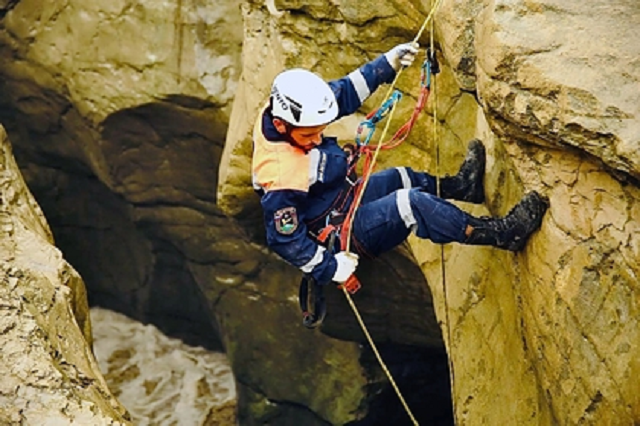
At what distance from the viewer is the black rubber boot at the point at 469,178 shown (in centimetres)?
470

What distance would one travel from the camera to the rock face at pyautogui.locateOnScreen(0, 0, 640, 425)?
145 inches

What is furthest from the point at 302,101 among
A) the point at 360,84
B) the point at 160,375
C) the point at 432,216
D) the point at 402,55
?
the point at 160,375

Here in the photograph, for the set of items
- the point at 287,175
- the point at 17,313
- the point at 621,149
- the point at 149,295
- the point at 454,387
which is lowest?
the point at 149,295

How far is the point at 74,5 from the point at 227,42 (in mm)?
1465

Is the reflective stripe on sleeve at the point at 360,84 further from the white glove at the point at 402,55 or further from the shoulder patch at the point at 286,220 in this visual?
the shoulder patch at the point at 286,220

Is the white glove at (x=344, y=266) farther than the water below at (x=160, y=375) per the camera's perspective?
No

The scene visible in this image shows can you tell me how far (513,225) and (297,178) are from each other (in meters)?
1.06

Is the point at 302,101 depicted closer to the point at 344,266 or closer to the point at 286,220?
the point at 286,220

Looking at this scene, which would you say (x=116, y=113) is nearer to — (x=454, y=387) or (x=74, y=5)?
(x=74, y=5)

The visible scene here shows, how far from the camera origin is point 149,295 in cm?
1005

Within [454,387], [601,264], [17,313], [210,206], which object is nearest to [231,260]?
[210,206]

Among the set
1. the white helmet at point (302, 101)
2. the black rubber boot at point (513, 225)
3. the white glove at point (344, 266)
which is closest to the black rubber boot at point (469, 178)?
the black rubber boot at point (513, 225)

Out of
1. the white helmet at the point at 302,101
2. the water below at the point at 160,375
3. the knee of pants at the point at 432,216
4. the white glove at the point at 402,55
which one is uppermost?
the white glove at the point at 402,55

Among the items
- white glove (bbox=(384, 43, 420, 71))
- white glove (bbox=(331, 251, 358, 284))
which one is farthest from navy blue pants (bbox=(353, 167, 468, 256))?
white glove (bbox=(384, 43, 420, 71))
